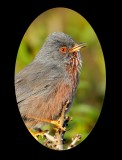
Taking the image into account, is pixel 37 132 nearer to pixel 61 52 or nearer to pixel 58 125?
pixel 58 125

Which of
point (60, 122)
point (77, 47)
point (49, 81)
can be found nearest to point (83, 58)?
point (77, 47)

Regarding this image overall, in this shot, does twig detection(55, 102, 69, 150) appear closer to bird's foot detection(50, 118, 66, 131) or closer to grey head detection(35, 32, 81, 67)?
bird's foot detection(50, 118, 66, 131)

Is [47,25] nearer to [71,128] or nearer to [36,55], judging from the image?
[36,55]

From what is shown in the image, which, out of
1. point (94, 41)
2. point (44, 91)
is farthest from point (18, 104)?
point (94, 41)

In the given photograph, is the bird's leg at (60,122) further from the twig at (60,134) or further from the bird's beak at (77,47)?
the bird's beak at (77,47)

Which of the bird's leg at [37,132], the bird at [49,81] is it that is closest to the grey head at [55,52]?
the bird at [49,81]

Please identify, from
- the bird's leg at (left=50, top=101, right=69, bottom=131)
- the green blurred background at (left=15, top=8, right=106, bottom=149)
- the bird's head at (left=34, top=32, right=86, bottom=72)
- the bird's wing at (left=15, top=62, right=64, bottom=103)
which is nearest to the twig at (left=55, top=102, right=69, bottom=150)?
the bird's leg at (left=50, top=101, right=69, bottom=131)
